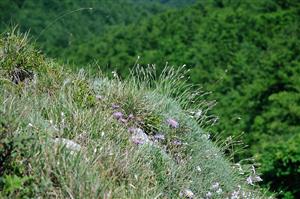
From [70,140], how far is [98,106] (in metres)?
0.85

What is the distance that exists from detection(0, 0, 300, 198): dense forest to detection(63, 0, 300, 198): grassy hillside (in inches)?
0.9

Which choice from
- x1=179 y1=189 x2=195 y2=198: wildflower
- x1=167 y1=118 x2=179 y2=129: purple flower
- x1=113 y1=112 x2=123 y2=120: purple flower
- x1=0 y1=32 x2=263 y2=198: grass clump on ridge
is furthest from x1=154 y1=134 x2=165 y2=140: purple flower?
x1=179 y1=189 x2=195 y2=198: wildflower

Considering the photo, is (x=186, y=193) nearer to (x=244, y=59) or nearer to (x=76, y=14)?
(x=244, y=59)

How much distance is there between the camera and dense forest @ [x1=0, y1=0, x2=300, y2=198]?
11383mm

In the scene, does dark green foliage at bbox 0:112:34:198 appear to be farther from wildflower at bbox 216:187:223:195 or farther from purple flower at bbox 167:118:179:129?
purple flower at bbox 167:118:179:129

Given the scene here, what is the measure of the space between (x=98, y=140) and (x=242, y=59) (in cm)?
1657

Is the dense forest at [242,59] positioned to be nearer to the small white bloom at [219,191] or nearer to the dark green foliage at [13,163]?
the small white bloom at [219,191]

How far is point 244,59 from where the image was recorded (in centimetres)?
2012

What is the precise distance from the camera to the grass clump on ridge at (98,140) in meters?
3.25

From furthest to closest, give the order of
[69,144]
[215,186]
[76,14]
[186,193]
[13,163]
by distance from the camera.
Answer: [76,14] → [215,186] → [186,193] → [69,144] → [13,163]

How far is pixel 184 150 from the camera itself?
4602 millimetres

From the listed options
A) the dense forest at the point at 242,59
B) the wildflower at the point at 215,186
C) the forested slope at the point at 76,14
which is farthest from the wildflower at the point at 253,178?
the forested slope at the point at 76,14

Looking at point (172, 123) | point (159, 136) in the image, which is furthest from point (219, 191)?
point (172, 123)

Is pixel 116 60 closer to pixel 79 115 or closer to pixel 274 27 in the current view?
pixel 274 27
